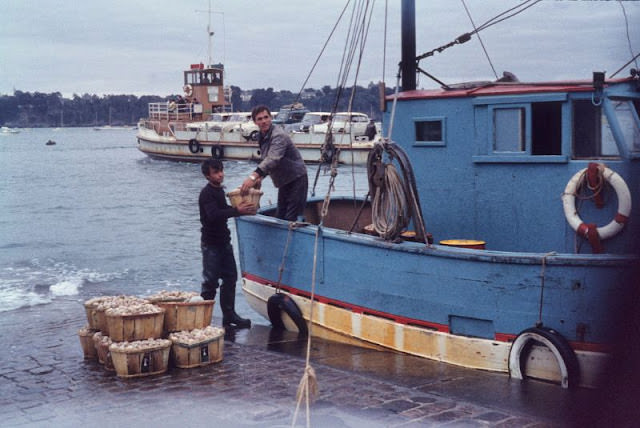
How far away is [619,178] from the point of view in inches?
301

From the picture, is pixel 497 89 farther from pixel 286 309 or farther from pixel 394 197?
pixel 286 309

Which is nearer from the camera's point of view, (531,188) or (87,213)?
(531,188)

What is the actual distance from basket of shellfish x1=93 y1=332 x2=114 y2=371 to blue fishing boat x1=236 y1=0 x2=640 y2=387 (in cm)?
213

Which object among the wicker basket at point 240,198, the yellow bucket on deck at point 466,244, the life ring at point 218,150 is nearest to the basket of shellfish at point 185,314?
the wicker basket at point 240,198

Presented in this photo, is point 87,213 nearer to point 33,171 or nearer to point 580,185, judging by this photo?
point 580,185

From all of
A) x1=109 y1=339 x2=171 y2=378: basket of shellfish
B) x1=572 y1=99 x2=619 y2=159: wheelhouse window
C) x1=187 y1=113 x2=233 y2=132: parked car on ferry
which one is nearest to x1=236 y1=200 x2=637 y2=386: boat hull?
x1=572 y1=99 x2=619 y2=159: wheelhouse window

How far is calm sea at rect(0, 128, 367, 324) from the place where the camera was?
55.2ft

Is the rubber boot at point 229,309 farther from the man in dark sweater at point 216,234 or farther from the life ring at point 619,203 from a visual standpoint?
the life ring at point 619,203

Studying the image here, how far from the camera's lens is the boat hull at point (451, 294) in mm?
7336

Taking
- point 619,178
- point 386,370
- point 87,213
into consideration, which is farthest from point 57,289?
point 87,213

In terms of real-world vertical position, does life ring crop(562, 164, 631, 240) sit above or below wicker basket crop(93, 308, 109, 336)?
above

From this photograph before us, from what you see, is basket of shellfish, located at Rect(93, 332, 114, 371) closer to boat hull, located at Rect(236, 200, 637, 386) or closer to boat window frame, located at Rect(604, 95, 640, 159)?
boat hull, located at Rect(236, 200, 637, 386)

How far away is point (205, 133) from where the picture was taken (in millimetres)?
59312

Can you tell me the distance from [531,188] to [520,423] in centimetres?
317
